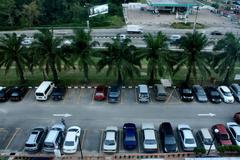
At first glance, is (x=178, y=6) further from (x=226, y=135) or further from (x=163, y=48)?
(x=226, y=135)

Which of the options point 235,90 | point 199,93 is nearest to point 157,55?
point 199,93

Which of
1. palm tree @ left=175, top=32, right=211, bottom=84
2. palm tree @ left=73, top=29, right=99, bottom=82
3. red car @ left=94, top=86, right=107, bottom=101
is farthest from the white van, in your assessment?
palm tree @ left=175, top=32, right=211, bottom=84

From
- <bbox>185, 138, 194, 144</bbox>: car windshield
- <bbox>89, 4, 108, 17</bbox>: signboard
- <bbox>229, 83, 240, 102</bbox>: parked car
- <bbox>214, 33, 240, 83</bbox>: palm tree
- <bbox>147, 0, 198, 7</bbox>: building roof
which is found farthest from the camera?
<bbox>147, 0, 198, 7</bbox>: building roof

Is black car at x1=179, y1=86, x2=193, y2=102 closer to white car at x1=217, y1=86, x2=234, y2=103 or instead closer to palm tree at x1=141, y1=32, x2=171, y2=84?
palm tree at x1=141, y1=32, x2=171, y2=84

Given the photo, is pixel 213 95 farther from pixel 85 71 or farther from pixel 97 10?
pixel 97 10

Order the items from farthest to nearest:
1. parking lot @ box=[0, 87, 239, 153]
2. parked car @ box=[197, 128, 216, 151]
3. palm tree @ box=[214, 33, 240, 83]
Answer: palm tree @ box=[214, 33, 240, 83] < parking lot @ box=[0, 87, 239, 153] < parked car @ box=[197, 128, 216, 151]
